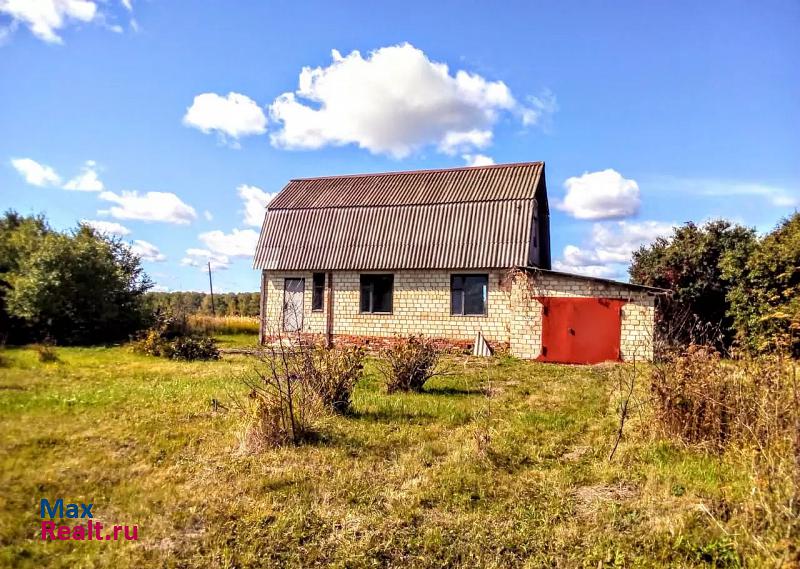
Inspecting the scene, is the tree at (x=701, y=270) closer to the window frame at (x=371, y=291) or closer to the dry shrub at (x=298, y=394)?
the window frame at (x=371, y=291)

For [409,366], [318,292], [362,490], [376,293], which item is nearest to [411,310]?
[376,293]

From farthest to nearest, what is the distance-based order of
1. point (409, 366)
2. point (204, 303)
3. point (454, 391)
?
point (204, 303) < point (454, 391) < point (409, 366)

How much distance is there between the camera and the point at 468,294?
62.6ft

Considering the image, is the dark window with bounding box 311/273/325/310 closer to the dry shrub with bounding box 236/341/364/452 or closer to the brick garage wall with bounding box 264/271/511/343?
the brick garage wall with bounding box 264/271/511/343

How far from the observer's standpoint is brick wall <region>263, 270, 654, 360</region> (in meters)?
16.4

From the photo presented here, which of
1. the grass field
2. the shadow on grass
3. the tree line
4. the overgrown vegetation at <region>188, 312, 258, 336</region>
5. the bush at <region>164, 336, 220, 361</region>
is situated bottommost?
the grass field

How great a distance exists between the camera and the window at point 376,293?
66.4 ft

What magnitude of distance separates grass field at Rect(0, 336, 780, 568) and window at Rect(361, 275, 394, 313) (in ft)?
38.5

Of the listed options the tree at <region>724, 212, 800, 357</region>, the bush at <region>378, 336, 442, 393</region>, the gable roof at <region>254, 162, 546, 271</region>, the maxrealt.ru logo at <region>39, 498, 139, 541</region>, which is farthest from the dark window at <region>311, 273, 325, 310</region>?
the maxrealt.ru logo at <region>39, 498, 139, 541</region>

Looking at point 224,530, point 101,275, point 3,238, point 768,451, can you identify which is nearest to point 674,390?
point 768,451

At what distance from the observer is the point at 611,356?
650 inches

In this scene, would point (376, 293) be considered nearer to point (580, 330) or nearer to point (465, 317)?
point (465, 317)

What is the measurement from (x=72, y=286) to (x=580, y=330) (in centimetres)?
1843

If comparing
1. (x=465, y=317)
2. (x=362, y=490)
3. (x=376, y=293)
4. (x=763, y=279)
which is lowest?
(x=362, y=490)
